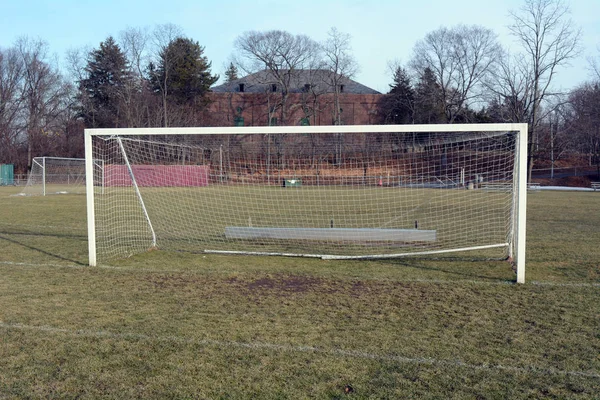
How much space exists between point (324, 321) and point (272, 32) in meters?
58.0

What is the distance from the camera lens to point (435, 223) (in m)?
15.5

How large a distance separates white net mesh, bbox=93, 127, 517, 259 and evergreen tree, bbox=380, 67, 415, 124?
118 feet

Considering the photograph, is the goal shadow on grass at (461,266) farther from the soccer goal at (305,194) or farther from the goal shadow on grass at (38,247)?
the goal shadow on grass at (38,247)

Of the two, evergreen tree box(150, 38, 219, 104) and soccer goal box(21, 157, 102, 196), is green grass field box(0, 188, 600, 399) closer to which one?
soccer goal box(21, 157, 102, 196)

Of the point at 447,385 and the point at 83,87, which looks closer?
the point at 447,385

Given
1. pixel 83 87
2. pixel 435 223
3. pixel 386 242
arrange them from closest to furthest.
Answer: pixel 386 242
pixel 435 223
pixel 83 87

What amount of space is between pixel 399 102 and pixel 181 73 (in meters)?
24.7

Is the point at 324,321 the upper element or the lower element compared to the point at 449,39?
lower

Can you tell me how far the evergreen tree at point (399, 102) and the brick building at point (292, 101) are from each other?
4.50 ft

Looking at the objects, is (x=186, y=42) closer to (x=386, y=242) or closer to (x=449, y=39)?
(x=449, y=39)

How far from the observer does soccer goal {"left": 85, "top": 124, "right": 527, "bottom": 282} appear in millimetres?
9867

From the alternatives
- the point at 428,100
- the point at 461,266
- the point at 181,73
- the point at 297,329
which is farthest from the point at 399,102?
the point at 297,329

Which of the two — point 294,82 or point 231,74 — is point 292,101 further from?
point 231,74

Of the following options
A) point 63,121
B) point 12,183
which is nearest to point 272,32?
point 63,121
